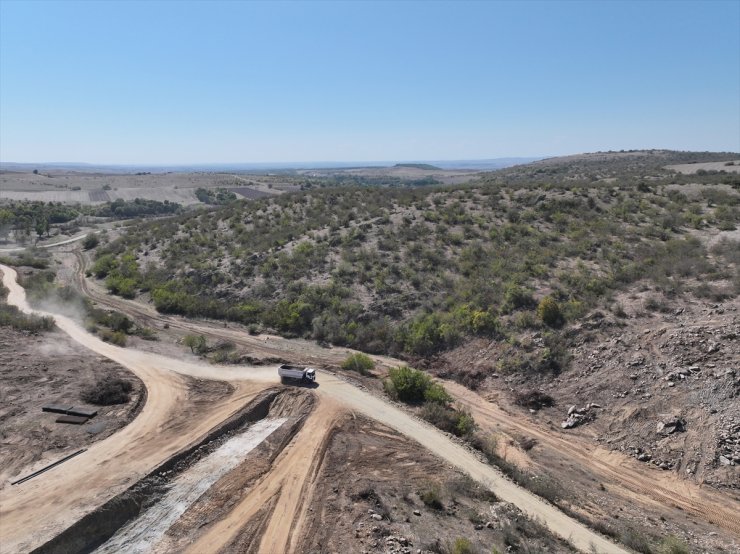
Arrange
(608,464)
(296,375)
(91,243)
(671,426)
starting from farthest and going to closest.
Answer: (91,243) → (296,375) → (671,426) → (608,464)

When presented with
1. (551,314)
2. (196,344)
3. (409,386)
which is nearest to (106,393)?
(196,344)

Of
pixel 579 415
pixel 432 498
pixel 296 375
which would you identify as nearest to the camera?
pixel 432 498

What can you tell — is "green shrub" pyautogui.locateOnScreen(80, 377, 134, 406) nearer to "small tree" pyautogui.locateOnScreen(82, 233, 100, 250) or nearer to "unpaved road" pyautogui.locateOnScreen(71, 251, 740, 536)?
"unpaved road" pyautogui.locateOnScreen(71, 251, 740, 536)

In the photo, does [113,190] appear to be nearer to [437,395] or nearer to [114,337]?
[114,337]

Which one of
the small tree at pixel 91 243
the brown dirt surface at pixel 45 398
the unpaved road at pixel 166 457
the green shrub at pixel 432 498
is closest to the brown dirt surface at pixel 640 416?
the unpaved road at pixel 166 457

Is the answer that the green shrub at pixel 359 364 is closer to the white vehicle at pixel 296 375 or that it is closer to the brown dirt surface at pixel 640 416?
the white vehicle at pixel 296 375

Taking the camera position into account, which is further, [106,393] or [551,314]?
[551,314]

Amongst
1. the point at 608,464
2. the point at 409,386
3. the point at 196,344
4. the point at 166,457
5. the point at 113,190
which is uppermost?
the point at 113,190
